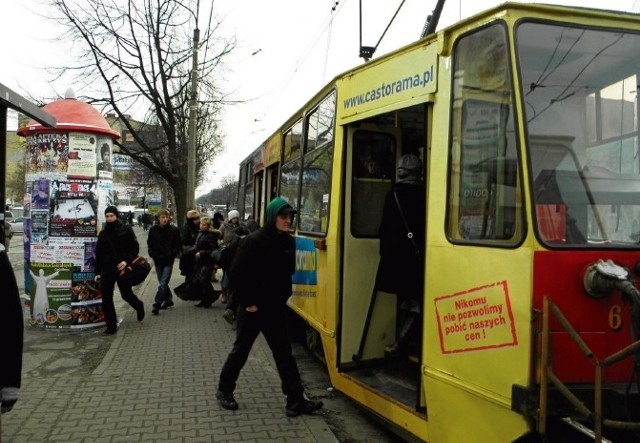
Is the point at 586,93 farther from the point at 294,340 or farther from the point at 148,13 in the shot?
the point at 148,13

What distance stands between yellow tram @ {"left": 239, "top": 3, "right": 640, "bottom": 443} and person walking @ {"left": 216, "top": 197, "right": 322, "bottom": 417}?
3.24 ft

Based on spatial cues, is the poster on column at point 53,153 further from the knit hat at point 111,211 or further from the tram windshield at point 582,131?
the tram windshield at point 582,131

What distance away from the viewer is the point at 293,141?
6863mm

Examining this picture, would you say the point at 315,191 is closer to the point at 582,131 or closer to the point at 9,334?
the point at 582,131

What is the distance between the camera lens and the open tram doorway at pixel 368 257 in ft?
14.9

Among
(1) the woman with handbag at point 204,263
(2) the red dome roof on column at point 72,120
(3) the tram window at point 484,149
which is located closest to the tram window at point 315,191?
(3) the tram window at point 484,149

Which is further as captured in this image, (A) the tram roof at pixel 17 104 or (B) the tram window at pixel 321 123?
(B) the tram window at pixel 321 123

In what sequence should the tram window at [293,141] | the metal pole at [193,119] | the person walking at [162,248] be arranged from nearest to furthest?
the tram window at [293,141], the person walking at [162,248], the metal pole at [193,119]

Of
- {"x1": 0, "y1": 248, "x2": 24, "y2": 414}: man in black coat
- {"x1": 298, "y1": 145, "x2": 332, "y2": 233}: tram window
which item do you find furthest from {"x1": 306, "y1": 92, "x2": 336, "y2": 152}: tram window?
{"x1": 0, "y1": 248, "x2": 24, "y2": 414}: man in black coat

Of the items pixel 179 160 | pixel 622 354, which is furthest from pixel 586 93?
pixel 179 160

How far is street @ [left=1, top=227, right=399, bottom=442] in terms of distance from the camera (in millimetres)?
4266

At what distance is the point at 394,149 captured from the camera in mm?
→ 4797

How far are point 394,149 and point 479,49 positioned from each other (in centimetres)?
173

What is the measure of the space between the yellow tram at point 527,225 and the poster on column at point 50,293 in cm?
535
